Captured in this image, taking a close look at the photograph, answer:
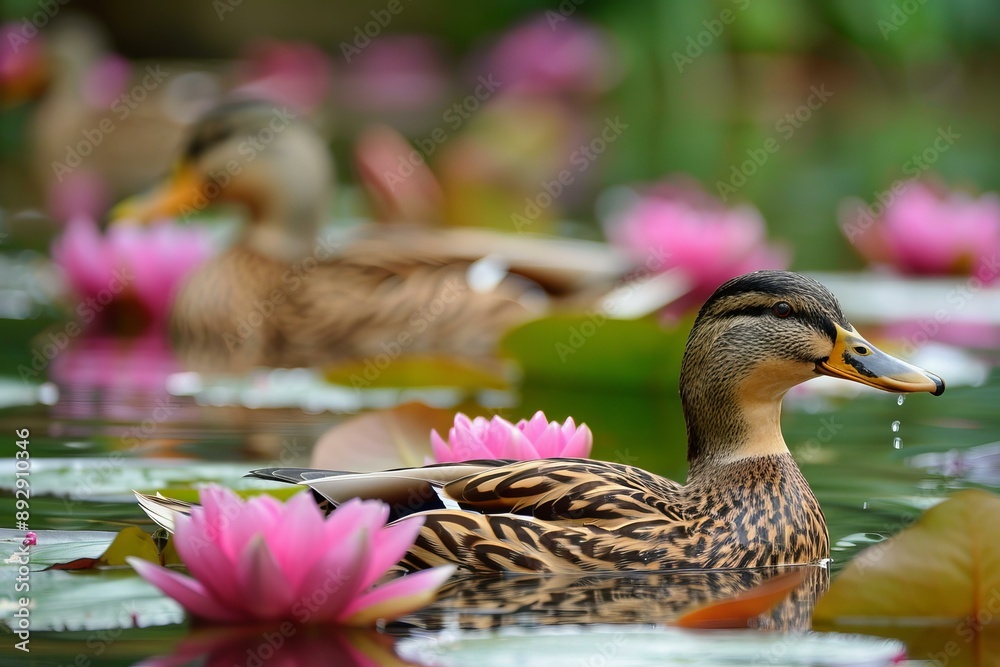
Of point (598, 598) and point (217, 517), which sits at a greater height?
point (217, 517)

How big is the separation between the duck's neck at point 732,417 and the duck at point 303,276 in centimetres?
296

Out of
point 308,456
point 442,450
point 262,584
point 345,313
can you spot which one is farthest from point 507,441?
point 345,313

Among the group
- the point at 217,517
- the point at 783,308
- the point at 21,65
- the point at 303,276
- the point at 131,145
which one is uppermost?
the point at 21,65

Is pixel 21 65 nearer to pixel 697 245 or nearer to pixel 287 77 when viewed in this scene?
pixel 287 77

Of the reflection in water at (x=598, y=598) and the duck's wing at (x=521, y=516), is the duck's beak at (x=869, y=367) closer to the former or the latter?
the reflection in water at (x=598, y=598)

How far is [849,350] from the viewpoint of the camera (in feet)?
11.8

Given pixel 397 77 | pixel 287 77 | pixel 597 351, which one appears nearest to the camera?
pixel 597 351

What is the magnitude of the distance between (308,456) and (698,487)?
140 centimetres

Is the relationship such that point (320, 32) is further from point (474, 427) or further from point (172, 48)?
point (474, 427)

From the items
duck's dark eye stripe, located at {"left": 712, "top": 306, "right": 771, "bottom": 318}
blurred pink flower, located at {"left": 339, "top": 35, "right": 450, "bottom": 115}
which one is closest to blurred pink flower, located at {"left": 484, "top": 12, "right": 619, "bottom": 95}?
blurred pink flower, located at {"left": 339, "top": 35, "right": 450, "bottom": 115}

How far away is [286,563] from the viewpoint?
9.25 feet

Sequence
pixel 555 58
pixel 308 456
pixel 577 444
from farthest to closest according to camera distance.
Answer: pixel 555 58 < pixel 308 456 < pixel 577 444

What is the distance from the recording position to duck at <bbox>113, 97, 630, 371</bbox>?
675cm

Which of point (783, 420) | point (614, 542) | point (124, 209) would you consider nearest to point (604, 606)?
point (614, 542)
